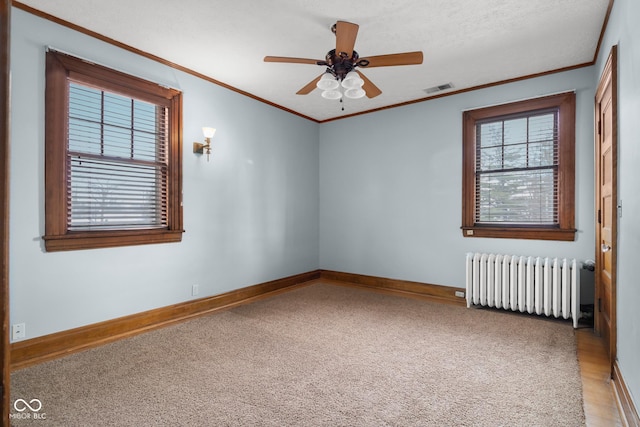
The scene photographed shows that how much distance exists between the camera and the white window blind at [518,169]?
4.00 m

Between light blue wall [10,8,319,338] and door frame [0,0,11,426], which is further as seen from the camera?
light blue wall [10,8,319,338]

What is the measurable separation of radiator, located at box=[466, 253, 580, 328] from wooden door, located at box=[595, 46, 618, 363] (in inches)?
9.5

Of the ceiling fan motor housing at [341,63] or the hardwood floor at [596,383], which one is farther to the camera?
the ceiling fan motor housing at [341,63]

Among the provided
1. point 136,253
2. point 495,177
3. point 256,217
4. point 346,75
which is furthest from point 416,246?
point 136,253

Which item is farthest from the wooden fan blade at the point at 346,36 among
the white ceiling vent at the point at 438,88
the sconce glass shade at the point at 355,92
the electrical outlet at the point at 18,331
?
the electrical outlet at the point at 18,331

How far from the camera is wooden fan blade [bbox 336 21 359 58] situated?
2414mm

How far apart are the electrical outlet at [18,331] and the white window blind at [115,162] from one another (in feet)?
2.80

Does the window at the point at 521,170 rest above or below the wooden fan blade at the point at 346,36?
below

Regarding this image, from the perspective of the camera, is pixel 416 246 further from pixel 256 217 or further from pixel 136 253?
pixel 136 253

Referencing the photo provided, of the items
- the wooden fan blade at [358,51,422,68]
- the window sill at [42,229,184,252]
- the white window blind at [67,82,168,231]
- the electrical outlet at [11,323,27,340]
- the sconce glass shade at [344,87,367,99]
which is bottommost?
the electrical outlet at [11,323,27,340]

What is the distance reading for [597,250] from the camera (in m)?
3.44

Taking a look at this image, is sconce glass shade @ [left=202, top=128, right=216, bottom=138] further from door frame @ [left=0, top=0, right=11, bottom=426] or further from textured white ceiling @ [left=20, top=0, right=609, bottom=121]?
door frame @ [left=0, top=0, right=11, bottom=426]

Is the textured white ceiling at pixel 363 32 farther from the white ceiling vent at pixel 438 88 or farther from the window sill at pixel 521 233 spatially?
the window sill at pixel 521 233

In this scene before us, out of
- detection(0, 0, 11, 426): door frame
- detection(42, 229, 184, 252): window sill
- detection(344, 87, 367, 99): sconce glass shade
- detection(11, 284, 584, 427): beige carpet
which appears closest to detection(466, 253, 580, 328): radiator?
detection(11, 284, 584, 427): beige carpet
